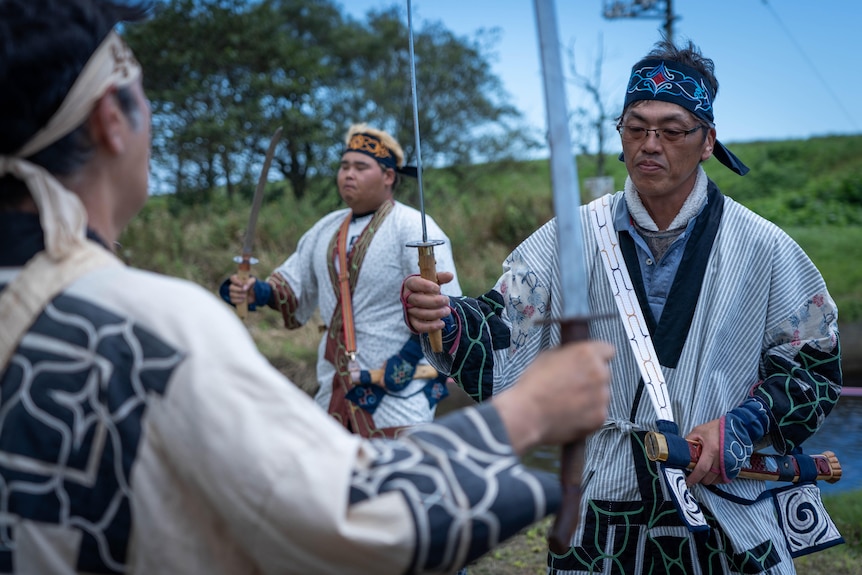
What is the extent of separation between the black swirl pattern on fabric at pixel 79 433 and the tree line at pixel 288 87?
1209 cm

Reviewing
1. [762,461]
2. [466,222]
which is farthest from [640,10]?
[762,461]

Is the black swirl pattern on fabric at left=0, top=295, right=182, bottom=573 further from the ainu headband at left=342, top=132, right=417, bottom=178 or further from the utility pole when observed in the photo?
the utility pole

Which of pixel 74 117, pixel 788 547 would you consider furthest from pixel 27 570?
pixel 788 547

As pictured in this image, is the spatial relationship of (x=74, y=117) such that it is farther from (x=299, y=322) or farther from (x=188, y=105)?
(x=188, y=105)

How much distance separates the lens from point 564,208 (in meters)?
1.36

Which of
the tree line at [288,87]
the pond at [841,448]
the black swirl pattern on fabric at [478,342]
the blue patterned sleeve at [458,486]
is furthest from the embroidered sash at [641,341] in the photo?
the tree line at [288,87]

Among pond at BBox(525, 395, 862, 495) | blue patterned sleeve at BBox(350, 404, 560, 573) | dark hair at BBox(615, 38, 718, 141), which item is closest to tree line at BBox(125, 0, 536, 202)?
pond at BBox(525, 395, 862, 495)

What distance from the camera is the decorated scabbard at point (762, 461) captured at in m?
2.31

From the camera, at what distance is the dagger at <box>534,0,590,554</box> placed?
1.35 meters

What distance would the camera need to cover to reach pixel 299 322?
201 inches

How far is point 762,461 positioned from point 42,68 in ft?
7.17

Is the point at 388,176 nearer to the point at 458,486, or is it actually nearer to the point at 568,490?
the point at 568,490

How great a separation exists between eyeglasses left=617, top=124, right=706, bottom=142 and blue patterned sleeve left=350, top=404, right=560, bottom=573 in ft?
5.44

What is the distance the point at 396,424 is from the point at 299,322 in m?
1.00
